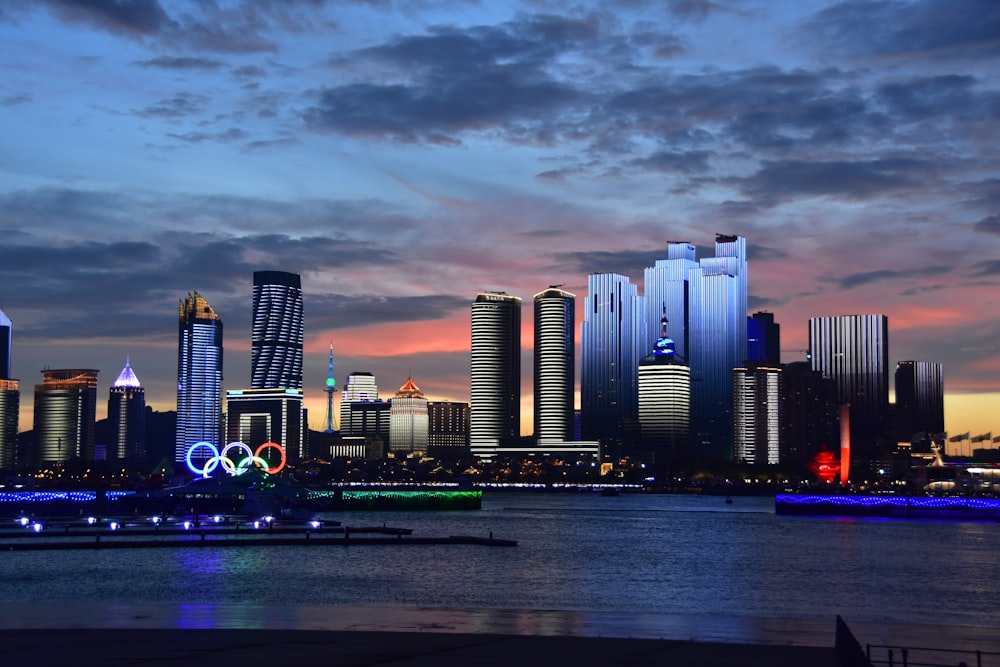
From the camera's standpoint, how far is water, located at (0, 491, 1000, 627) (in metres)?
64.2

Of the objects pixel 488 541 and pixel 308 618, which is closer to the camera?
pixel 308 618

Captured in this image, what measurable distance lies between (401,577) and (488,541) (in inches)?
1218

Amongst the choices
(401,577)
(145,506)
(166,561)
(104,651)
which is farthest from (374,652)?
(145,506)

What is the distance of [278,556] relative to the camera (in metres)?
96.5

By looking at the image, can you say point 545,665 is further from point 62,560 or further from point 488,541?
point 488,541

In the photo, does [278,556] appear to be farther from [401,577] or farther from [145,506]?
[145,506]

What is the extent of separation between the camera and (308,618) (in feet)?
125

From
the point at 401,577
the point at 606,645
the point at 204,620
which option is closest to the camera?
the point at 606,645

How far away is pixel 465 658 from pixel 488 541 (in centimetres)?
8071

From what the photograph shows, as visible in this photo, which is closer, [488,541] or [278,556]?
[278,556]

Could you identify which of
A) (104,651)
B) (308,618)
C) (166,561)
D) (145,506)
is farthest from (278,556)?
(145,506)

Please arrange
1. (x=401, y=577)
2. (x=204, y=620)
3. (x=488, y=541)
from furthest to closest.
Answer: (x=488, y=541) → (x=401, y=577) → (x=204, y=620)

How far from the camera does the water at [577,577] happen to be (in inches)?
2527

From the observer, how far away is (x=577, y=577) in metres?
82.4
